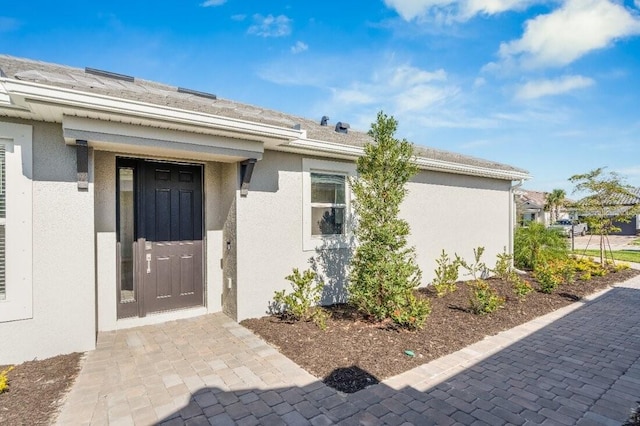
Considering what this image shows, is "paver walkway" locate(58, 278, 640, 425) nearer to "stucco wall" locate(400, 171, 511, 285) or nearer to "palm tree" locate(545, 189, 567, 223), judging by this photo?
"stucco wall" locate(400, 171, 511, 285)

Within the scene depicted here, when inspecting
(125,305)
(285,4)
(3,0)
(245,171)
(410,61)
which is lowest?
(125,305)

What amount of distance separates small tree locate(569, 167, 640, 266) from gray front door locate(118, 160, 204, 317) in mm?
13381

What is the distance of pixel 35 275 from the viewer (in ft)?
13.8

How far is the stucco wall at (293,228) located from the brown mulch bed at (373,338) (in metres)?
0.68

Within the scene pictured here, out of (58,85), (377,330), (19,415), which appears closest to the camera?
(19,415)

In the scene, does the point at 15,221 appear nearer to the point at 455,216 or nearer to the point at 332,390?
the point at 332,390

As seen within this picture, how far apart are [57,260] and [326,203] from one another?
14.8ft

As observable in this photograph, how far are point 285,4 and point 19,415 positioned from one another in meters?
8.71

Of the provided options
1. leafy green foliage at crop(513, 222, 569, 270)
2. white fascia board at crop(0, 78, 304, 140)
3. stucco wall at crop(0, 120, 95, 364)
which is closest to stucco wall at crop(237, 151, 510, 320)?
white fascia board at crop(0, 78, 304, 140)

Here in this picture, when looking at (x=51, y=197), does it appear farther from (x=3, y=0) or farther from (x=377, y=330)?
(x=377, y=330)

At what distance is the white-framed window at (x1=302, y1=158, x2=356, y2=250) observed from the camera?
21.1ft

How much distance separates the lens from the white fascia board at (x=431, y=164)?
6012 millimetres

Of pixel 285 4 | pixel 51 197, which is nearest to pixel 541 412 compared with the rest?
pixel 51 197

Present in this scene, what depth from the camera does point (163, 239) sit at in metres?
5.73
